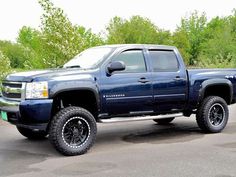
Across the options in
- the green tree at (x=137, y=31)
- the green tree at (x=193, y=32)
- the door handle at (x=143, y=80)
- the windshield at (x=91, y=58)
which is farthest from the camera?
the green tree at (x=193, y=32)

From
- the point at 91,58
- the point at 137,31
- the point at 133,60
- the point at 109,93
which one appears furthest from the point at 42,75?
the point at 137,31

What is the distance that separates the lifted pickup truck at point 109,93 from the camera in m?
7.07

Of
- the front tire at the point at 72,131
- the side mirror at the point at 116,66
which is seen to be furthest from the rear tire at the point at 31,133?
the side mirror at the point at 116,66

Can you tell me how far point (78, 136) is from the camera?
7.38m

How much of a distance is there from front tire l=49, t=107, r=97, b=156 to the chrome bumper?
638 mm

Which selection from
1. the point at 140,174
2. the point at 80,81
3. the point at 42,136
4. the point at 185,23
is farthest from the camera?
the point at 185,23

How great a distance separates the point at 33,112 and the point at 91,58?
1.81 meters

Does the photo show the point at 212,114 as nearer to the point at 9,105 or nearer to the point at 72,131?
the point at 72,131

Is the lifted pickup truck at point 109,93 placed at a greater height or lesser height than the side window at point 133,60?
lesser

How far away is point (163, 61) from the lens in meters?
8.70

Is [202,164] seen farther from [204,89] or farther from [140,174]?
[204,89]

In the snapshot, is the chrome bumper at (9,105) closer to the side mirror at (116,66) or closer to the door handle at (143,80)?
the side mirror at (116,66)

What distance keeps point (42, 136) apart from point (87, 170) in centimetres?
290

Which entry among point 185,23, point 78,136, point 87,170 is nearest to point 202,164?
point 87,170
